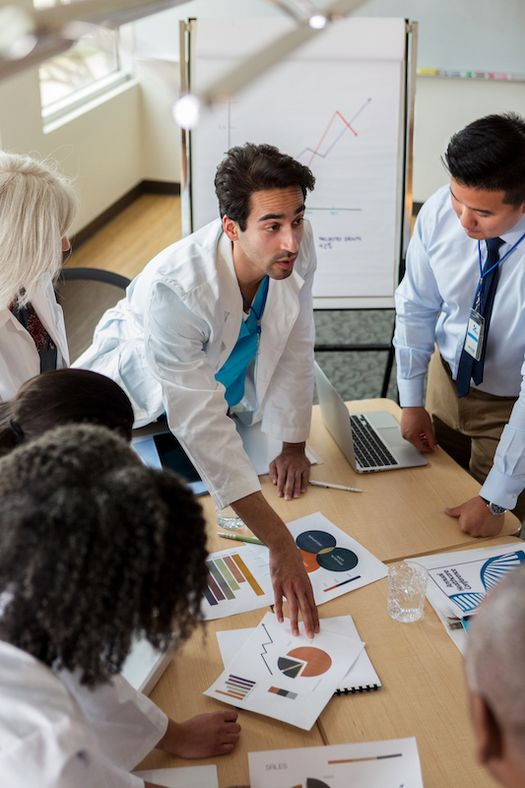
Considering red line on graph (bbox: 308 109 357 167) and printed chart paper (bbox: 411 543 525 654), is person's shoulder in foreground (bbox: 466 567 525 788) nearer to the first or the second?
printed chart paper (bbox: 411 543 525 654)

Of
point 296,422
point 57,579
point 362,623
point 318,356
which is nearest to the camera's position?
point 57,579

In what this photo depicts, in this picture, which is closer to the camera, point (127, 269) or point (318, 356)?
point (318, 356)

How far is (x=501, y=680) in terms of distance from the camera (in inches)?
29.1

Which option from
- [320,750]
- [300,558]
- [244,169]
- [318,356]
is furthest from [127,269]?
[320,750]

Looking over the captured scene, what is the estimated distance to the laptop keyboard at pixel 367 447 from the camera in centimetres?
196

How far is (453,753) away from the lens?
3.95ft

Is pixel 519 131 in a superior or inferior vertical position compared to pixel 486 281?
superior

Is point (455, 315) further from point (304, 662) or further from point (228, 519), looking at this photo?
point (304, 662)

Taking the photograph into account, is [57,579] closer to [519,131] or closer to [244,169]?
[244,169]

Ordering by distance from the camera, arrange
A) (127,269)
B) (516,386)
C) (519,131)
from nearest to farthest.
→ (519,131) → (516,386) → (127,269)

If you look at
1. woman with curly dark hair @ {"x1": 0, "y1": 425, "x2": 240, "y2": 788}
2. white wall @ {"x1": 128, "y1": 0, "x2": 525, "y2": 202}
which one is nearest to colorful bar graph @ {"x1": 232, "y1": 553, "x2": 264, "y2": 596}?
woman with curly dark hair @ {"x1": 0, "y1": 425, "x2": 240, "y2": 788}

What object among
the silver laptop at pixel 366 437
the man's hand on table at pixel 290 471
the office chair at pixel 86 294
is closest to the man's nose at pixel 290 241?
the silver laptop at pixel 366 437

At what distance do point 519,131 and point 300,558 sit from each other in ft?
3.45

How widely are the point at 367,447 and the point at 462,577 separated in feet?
1.69
